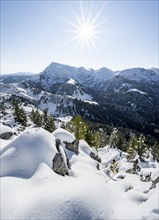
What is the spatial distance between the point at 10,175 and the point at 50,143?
7.76 m

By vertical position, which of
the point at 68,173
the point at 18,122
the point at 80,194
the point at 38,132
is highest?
the point at 38,132

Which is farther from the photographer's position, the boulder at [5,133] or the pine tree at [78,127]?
the pine tree at [78,127]

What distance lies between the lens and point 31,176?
27.7 meters

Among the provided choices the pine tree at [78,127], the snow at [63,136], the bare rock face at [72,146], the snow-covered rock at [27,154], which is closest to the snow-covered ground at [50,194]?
the snow-covered rock at [27,154]

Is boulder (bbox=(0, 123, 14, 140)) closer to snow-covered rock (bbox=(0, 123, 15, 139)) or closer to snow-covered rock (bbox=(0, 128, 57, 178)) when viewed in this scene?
snow-covered rock (bbox=(0, 123, 15, 139))

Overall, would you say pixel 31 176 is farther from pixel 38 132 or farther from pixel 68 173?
pixel 38 132

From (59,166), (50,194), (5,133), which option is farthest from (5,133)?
(50,194)

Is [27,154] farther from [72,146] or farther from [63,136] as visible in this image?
[63,136]

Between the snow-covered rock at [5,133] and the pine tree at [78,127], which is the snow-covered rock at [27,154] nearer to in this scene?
the snow-covered rock at [5,133]

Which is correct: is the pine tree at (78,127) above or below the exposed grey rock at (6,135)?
below

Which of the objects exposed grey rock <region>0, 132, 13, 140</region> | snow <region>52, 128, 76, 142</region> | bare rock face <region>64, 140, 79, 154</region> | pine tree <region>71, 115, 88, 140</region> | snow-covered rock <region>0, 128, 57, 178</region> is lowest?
pine tree <region>71, 115, 88, 140</region>

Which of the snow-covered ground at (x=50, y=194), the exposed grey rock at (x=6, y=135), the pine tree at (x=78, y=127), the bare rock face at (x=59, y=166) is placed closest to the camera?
the snow-covered ground at (x=50, y=194)

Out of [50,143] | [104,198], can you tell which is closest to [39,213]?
[104,198]

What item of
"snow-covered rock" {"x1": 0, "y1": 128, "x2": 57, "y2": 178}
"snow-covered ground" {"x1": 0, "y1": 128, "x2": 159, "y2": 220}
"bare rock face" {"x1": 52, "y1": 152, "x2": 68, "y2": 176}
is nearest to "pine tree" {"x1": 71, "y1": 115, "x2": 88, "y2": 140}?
"snow-covered rock" {"x1": 0, "y1": 128, "x2": 57, "y2": 178}
